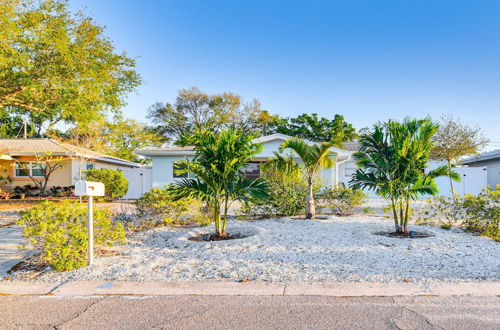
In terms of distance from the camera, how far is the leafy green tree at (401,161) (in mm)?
7320

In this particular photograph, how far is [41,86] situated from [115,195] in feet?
21.7

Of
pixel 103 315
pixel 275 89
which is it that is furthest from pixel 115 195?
pixel 103 315

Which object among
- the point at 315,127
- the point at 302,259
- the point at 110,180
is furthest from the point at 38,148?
the point at 315,127

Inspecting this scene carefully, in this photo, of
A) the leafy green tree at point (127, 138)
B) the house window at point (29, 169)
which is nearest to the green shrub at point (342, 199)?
the house window at point (29, 169)

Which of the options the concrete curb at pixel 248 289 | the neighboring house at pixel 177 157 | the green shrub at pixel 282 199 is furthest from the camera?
the neighboring house at pixel 177 157

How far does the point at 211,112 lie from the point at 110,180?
1768 cm

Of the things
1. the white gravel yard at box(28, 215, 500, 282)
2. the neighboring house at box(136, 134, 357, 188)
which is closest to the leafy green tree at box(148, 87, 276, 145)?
the neighboring house at box(136, 134, 357, 188)

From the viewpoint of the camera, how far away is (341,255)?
18.1 feet

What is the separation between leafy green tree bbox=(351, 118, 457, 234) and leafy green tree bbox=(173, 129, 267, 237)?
2.67 meters

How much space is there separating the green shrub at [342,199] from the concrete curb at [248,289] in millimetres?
6924

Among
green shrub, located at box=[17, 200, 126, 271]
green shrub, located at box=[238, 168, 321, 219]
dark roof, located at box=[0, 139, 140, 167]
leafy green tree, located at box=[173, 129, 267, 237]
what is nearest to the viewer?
green shrub, located at box=[17, 200, 126, 271]

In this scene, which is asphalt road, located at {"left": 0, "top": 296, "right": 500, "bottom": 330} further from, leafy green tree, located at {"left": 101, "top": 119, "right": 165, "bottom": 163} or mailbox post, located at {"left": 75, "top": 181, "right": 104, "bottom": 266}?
leafy green tree, located at {"left": 101, "top": 119, "right": 165, "bottom": 163}

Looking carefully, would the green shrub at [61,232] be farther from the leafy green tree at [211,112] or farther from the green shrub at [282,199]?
the leafy green tree at [211,112]

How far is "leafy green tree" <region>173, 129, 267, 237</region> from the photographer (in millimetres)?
7039
